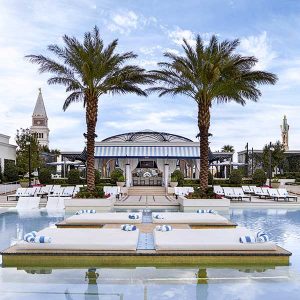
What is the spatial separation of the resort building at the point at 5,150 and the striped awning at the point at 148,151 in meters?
8.94

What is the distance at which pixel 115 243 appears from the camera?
34.5ft

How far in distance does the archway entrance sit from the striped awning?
104 inches

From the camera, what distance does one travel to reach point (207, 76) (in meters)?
21.6

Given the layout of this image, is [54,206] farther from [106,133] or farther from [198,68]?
[106,133]

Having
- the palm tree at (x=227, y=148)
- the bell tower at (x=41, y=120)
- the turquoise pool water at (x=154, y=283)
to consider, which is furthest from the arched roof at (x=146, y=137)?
the bell tower at (x=41, y=120)

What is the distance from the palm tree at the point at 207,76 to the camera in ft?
72.4

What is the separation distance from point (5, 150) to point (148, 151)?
1366 cm

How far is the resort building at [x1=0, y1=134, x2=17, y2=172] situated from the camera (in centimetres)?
3883

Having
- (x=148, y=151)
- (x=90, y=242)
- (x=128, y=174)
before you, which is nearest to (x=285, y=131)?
(x=148, y=151)

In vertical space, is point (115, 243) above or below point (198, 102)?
below

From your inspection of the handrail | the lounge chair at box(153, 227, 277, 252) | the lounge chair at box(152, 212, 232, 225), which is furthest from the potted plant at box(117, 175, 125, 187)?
the lounge chair at box(153, 227, 277, 252)

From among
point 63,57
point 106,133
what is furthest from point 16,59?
point 106,133

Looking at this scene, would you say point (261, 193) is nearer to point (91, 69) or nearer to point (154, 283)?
point (91, 69)

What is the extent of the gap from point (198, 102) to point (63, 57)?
7.59 metres
